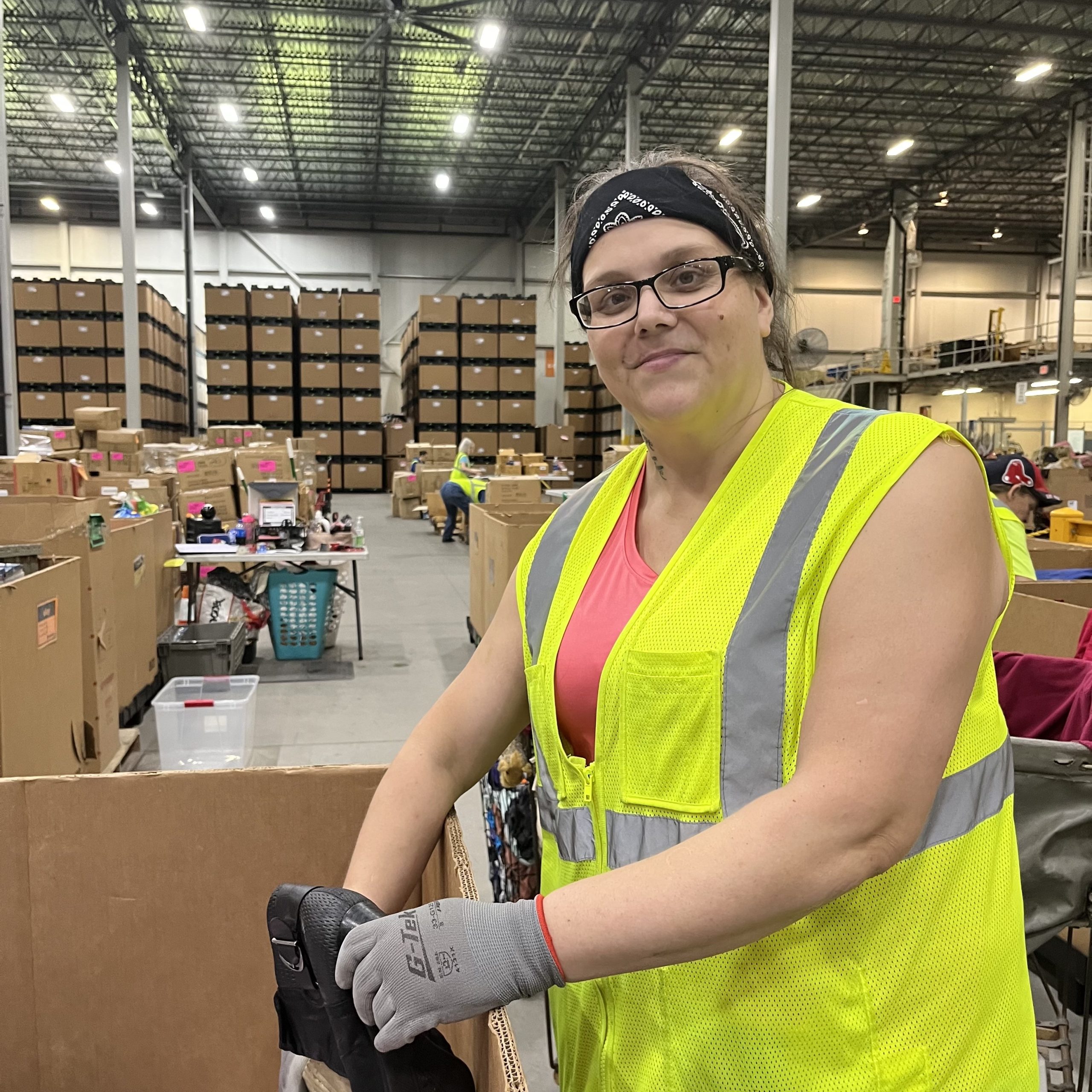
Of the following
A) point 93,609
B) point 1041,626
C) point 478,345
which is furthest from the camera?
point 478,345

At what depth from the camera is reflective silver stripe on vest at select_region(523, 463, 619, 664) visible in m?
1.08

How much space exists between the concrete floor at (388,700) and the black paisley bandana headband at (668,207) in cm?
147

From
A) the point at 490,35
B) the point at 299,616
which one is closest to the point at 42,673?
the point at 299,616

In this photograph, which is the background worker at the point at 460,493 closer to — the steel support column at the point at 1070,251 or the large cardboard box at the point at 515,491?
the large cardboard box at the point at 515,491

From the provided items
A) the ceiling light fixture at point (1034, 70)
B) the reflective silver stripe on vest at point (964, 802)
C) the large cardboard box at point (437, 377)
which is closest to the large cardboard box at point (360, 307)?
the large cardboard box at point (437, 377)

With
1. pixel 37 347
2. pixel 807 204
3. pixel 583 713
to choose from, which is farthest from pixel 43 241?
pixel 583 713

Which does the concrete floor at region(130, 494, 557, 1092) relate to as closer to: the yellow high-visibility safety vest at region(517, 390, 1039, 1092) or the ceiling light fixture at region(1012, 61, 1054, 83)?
the yellow high-visibility safety vest at region(517, 390, 1039, 1092)

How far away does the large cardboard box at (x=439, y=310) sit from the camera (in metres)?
16.4

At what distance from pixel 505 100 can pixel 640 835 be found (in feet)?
52.8

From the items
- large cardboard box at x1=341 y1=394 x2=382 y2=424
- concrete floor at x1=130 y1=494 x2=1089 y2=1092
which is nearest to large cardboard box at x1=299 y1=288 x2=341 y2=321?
large cardboard box at x1=341 y1=394 x2=382 y2=424

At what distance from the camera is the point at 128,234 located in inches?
458

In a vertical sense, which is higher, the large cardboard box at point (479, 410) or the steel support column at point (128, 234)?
the steel support column at point (128, 234)

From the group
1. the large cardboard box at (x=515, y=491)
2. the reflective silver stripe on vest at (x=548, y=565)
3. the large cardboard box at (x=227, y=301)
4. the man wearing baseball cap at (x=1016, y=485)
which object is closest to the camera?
the reflective silver stripe on vest at (x=548, y=565)

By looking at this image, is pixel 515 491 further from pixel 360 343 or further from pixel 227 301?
pixel 227 301
